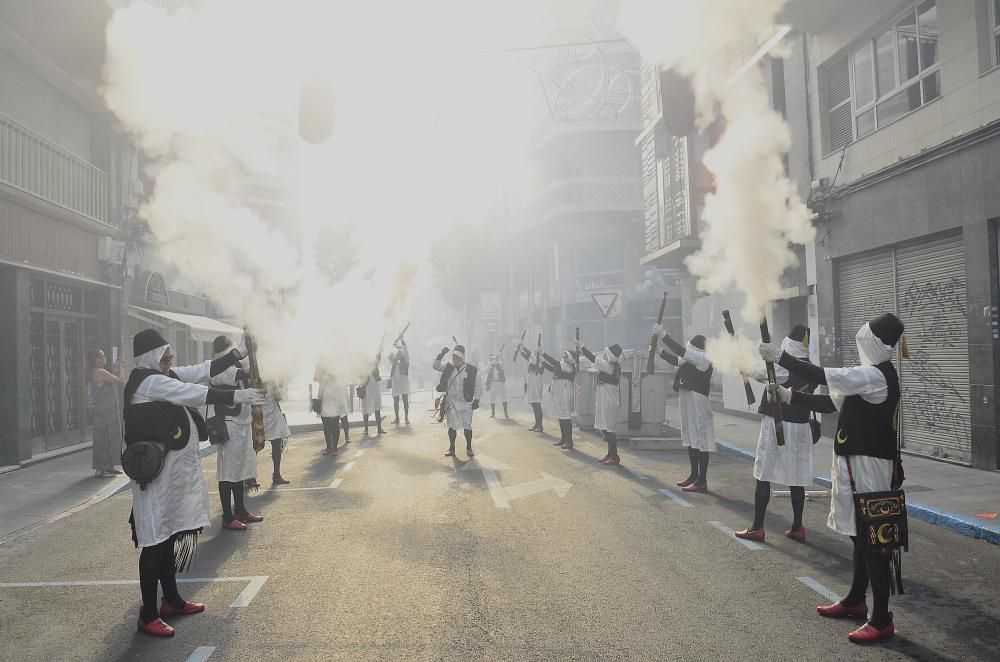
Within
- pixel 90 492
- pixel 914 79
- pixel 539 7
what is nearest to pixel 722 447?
pixel 914 79

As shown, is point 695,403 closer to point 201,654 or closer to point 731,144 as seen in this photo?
point 731,144

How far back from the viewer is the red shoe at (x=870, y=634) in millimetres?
4176

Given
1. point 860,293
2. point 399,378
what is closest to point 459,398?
point 399,378

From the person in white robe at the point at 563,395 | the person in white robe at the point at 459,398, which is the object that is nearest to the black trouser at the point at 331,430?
the person in white robe at the point at 459,398

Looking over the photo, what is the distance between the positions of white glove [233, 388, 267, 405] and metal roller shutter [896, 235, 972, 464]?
9.75 m

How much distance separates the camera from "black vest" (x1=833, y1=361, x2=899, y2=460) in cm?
456

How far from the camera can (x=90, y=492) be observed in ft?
31.9

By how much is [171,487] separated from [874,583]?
15.3ft

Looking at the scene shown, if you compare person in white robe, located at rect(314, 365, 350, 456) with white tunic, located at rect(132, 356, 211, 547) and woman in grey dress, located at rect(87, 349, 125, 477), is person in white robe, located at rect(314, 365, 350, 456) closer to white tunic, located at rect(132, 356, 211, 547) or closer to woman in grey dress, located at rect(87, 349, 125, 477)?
woman in grey dress, located at rect(87, 349, 125, 477)

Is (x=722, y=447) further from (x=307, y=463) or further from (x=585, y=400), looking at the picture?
(x=307, y=463)

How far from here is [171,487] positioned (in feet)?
16.5

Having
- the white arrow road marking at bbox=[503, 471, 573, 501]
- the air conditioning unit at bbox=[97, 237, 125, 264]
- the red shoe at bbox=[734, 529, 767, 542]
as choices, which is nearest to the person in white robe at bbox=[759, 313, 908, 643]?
the red shoe at bbox=[734, 529, 767, 542]

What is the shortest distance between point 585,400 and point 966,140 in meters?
9.14

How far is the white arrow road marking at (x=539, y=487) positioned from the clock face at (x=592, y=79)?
29.6m
